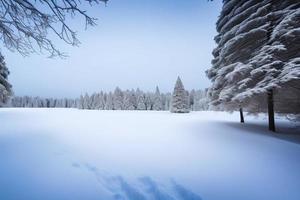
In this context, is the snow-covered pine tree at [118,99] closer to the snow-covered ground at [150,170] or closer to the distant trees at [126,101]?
the distant trees at [126,101]

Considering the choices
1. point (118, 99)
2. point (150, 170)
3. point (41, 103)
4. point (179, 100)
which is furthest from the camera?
point (41, 103)

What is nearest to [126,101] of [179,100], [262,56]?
[179,100]

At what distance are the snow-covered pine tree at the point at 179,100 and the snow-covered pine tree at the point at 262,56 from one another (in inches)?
1019

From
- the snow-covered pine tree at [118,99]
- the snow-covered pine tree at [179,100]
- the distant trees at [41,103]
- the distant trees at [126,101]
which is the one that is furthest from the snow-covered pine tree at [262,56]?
the distant trees at [41,103]

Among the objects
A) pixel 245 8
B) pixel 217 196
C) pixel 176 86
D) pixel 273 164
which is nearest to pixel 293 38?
pixel 245 8

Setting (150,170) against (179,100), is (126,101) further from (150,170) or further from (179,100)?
(150,170)

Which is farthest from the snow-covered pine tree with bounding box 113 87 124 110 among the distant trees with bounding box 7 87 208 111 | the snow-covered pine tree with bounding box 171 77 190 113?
the snow-covered pine tree with bounding box 171 77 190 113

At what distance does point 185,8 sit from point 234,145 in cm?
453

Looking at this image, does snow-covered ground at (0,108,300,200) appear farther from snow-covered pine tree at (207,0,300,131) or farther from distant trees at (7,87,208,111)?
distant trees at (7,87,208,111)

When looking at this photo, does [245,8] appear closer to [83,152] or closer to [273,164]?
[273,164]

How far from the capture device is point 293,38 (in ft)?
28.2

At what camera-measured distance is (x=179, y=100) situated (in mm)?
40000

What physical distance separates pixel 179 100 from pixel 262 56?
102ft

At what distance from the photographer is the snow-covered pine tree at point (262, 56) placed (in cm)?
838
